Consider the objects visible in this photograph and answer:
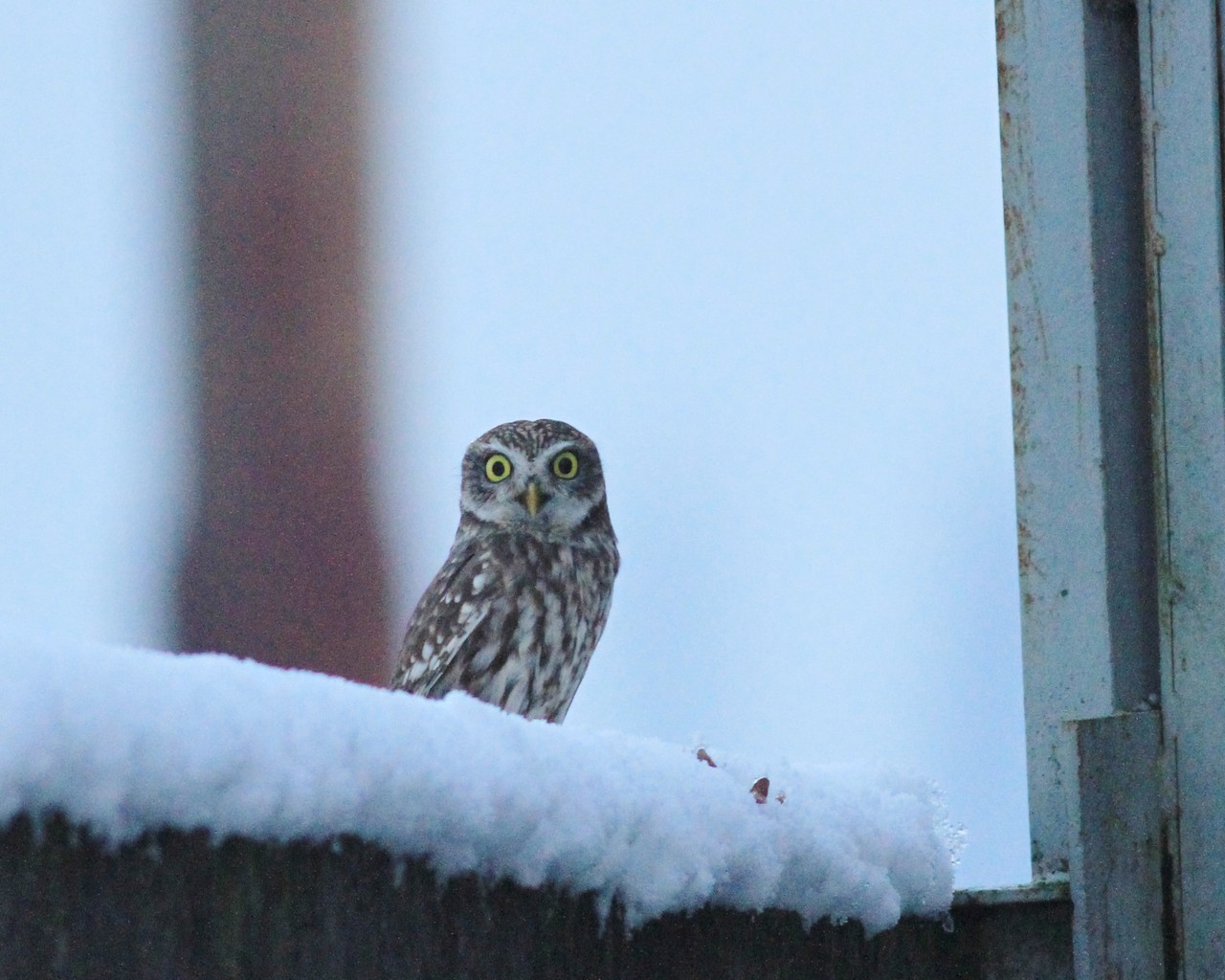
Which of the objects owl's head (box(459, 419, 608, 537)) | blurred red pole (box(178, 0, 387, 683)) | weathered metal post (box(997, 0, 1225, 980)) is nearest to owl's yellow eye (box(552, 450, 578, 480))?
owl's head (box(459, 419, 608, 537))

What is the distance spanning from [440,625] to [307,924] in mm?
2791

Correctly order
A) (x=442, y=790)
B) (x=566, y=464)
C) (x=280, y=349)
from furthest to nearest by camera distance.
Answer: (x=280, y=349) < (x=566, y=464) < (x=442, y=790)

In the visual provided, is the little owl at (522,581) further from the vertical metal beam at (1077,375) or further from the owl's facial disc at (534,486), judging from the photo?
the vertical metal beam at (1077,375)

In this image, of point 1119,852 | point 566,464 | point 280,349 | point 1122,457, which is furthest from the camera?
point 280,349

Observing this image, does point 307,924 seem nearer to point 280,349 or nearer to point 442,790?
point 442,790

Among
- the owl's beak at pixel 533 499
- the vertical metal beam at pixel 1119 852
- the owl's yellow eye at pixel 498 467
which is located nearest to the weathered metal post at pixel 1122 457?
the vertical metal beam at pixel 1119 852

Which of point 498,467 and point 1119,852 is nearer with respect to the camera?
point 1119,852

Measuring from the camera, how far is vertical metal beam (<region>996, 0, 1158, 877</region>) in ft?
7.05

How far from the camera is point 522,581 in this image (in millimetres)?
4043

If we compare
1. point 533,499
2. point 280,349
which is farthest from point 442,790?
point 280,349

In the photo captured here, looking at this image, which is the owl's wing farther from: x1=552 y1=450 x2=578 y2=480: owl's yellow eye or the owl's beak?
x1=552 y1=450 x2=578 y2=480: owl's yellow eye

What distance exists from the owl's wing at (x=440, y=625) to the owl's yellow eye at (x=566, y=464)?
0.30 meters

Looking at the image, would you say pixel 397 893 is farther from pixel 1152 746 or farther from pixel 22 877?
pixel 1152 746

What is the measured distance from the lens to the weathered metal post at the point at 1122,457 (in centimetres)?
203
